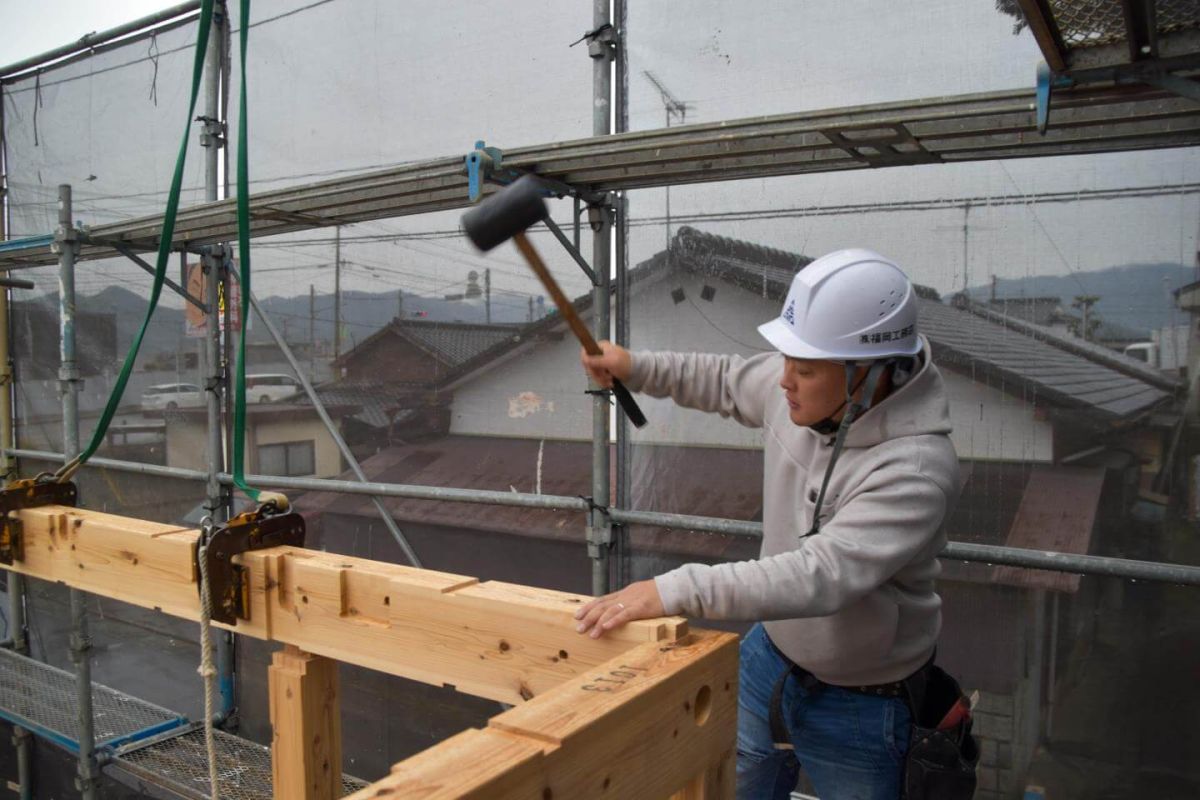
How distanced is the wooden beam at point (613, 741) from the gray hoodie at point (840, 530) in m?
0.12

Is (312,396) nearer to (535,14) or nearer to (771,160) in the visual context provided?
(535,14)

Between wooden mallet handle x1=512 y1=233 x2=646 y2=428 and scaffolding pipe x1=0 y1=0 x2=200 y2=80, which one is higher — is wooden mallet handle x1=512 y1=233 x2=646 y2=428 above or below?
below

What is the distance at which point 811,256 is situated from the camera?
9.68ft

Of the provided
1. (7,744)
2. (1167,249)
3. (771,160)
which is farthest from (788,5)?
(7,744)

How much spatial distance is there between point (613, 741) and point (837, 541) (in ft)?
2.06

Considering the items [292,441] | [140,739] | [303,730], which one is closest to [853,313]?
[303,730]

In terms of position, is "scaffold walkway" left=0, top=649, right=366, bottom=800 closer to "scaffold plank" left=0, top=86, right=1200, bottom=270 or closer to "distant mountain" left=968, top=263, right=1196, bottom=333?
"scaffold plank" left=0, top=86, right=1200, bottom=270

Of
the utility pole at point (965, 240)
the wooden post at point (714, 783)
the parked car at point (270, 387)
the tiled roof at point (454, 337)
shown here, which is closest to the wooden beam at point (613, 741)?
the wooden post at point (714, 783)

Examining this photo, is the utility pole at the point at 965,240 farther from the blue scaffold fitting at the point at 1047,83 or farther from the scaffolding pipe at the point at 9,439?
the scaffolding pipe at the point at 9,439

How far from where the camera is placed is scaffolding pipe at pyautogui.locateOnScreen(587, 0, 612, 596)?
2.94m

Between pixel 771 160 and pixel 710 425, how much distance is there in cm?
100

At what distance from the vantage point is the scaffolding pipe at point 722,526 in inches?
88.7

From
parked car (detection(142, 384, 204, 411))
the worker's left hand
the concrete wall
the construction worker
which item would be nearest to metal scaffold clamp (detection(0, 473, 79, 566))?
the construction worker

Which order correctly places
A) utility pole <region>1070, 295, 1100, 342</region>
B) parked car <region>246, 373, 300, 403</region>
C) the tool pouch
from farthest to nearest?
parked car <region>246, 373, 300, 403</region>
utility pole <region>1070, 295, 1100, 342</region>
the tool pouch
